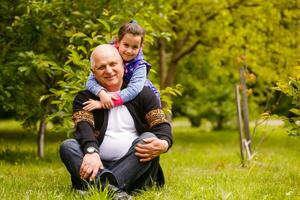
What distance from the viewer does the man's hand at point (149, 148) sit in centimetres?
411

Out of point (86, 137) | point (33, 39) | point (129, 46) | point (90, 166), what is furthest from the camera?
point (33, 39)

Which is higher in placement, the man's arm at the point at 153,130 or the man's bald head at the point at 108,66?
the man's bald head at the point at 108,66

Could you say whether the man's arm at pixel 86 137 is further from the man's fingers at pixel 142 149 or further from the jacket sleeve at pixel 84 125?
the man's fingers at pixel 142 149

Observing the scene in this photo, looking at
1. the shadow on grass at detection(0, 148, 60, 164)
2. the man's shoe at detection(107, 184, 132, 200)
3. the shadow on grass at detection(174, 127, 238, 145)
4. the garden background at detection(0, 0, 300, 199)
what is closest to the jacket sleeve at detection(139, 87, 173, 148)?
the garden background at detection(0, 0, 300, 199)

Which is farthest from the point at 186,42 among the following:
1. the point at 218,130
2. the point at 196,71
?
the point at 218,130

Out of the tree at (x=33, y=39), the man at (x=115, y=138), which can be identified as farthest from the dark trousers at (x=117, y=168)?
the tree at (x=33, y=39)

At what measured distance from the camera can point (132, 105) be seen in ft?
14.6

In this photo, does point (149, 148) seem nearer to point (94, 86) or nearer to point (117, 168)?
point (117, 168)

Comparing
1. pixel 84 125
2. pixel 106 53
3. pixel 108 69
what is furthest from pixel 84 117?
pixel 106 53

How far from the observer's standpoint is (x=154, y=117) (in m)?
4.41

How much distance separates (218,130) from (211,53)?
356 inches

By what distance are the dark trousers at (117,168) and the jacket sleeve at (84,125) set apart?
8cm

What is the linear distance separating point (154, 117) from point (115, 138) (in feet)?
1.21

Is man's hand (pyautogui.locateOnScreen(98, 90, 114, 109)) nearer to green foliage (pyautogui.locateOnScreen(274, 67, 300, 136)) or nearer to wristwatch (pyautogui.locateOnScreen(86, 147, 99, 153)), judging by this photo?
wristwatch (pyautogui.locateOnScreen(86, 147, 99, 153))
